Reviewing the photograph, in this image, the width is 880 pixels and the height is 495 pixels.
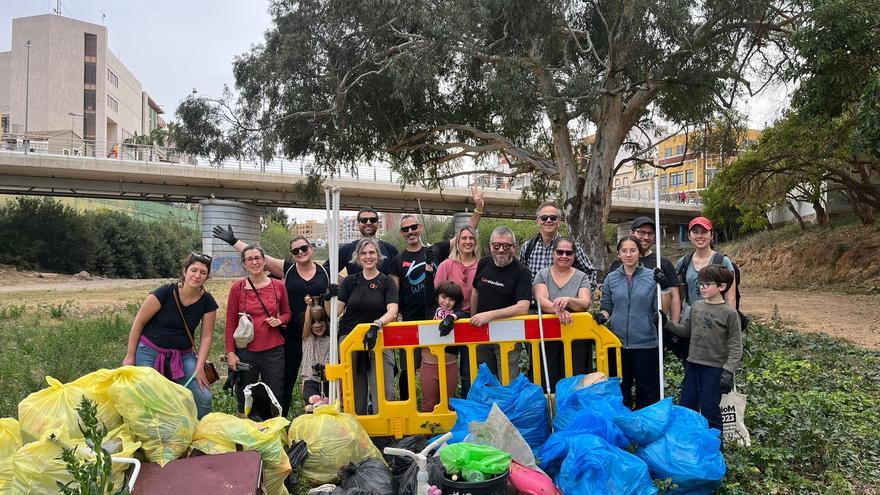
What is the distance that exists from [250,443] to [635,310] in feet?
9.27

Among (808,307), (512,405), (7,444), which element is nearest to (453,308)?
(512,405)

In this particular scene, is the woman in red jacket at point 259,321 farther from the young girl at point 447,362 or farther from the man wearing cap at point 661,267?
the man wearing cap at point 661,267

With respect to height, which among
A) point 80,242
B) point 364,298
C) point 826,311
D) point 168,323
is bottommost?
point 826,311

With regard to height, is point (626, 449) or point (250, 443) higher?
point (250, 443)

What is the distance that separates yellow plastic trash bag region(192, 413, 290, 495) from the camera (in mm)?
3209

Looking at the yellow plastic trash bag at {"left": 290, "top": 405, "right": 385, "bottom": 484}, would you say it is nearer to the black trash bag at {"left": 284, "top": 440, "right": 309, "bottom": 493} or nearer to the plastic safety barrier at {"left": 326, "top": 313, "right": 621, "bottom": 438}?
the black trash bag at {"left": 284, "top": 440, "right": 309, "bottom": 493}

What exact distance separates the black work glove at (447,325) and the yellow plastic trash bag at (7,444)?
97.0 inches

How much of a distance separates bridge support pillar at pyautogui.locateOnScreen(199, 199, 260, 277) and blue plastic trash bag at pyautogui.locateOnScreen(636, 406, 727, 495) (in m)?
32.3

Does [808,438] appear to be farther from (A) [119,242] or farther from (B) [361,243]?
(A) [119,242]

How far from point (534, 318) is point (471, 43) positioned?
10.7 metres

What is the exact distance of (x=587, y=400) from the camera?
3.67 m

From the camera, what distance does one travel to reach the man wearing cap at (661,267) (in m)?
4.46

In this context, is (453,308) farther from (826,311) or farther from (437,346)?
(826,311)

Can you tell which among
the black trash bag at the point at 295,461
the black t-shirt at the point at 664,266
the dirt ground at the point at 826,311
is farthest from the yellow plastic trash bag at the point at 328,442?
the dirt ground at the point at 826,311
